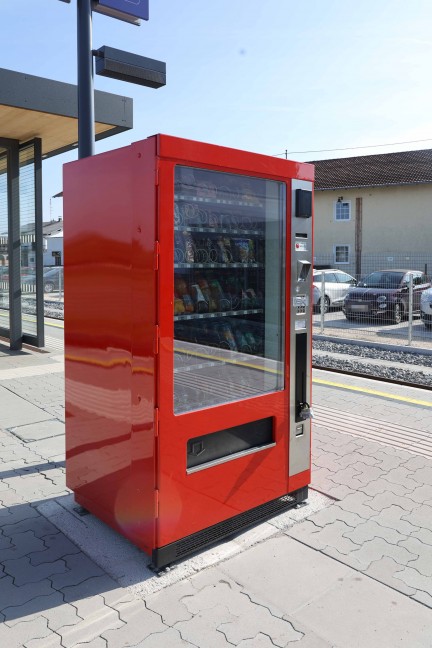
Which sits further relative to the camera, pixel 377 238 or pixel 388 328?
pixel 377 238

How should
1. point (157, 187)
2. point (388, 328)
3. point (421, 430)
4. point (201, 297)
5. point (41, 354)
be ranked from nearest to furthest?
point (157, 187)
point (201, 297)
point (421, 430)
point (41, 354)
point (388, 328)

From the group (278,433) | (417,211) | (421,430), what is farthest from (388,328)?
(417,211)

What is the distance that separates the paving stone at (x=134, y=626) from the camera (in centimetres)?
251

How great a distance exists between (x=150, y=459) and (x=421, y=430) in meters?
3.54

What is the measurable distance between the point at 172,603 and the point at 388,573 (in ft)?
3.96

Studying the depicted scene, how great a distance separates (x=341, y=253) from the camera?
32.1 meters

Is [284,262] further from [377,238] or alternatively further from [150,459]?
[377,238]

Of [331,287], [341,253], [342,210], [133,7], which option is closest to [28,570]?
[133,7]

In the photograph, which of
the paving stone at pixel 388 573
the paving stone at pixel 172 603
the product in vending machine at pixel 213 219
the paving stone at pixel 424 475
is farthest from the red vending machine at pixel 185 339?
the paving stone at pixel 424 475

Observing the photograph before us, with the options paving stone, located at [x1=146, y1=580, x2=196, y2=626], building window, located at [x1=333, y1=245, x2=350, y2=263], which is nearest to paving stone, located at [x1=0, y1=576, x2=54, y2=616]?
paving stone, located at [x1=146, y1=580, x2=196, y2=626]

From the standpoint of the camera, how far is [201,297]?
3.53m

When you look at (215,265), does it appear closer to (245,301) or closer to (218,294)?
(218,294)

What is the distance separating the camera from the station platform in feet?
8.43

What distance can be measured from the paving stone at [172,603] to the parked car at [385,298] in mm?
9984
